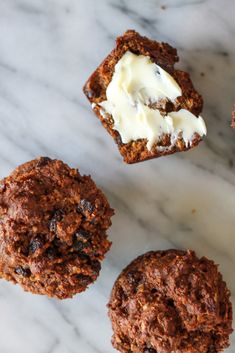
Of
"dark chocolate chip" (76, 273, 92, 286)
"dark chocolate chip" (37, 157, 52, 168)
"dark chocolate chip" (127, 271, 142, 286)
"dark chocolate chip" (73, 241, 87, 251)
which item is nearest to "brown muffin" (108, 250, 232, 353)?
"dark chocolate chip" (127, 271, 142, 286)

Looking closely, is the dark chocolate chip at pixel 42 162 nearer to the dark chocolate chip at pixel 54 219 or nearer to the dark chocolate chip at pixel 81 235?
the dark chocolate chip at pixel 54 219

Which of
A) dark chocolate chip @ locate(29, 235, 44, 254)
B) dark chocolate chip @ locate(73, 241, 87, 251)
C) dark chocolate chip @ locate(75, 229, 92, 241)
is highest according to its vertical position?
dark chocolate chip @ locate(75, 229, 92, 241)

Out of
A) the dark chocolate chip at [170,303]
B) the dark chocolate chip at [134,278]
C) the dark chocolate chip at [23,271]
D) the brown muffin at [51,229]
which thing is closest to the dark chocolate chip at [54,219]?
the brown muffin at [51,229]

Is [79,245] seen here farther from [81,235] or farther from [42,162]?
[42,162]

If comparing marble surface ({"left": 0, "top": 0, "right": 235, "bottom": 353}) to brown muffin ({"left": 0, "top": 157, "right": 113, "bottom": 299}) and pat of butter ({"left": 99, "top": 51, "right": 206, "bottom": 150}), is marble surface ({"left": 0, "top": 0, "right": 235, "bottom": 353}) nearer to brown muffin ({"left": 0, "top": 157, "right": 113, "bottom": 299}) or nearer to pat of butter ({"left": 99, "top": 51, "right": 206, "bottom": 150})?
pat of butter ({"left": 99, "top": 51, "right": 206, "bottom": 150})

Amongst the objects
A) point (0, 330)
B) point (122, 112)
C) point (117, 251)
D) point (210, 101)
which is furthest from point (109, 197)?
point (0, 330)

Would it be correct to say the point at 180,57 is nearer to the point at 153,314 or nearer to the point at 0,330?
the point at 153,314
